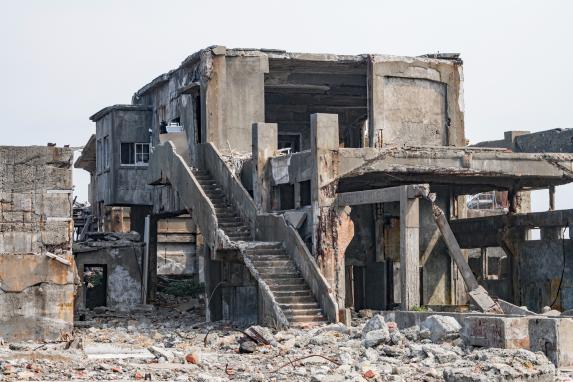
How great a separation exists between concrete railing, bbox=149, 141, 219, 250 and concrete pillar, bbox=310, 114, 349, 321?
2.75m

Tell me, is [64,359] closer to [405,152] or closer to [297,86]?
[405,152]

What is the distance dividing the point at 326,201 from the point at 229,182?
379 cm

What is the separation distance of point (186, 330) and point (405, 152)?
22.6ft

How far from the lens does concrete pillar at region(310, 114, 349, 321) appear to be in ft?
95.5

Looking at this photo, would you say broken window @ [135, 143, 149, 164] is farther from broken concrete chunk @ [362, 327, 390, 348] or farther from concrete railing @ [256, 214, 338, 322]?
broken concrete chunk @ [362, 327, 390, 348]

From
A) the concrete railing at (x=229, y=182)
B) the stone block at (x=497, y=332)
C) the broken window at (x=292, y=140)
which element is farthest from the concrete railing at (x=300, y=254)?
the broken window at (x=292, y=140)

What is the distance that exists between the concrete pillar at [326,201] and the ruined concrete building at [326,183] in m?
0.03

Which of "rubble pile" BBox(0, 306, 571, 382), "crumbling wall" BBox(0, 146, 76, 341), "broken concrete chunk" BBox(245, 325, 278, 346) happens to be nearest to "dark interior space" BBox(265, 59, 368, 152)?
"rubble pile" BBox(0, 306, 571, 382)

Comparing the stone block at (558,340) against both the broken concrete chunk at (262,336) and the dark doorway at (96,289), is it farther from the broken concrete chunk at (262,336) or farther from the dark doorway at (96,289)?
the dark doorway at (96,289)

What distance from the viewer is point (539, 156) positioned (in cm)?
3189

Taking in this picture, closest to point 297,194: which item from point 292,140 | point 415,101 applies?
point 415,101

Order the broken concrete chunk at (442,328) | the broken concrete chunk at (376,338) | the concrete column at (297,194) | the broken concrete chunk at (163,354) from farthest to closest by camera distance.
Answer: the concrete column at (297,194)
the broken concrete chunk at (376,338)
the broken concrete chunk at (442,328)
the broken concrete chunk at (163,354)

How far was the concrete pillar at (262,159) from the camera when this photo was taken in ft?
103

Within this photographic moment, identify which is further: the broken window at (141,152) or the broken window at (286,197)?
the broken window at (141,152)
